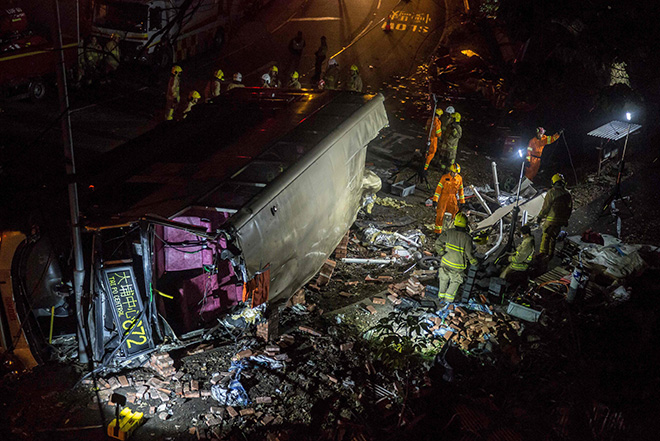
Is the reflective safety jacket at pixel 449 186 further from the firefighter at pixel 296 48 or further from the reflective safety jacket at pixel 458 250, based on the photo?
the firefighter at pixel 296 48

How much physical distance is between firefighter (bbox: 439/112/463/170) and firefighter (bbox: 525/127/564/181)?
189 cm

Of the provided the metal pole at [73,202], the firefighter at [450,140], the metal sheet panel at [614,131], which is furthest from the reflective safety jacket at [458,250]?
the metal sheet panel at [614,131]

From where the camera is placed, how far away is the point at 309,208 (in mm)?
7078

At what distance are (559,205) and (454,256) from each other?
2774 millimetres

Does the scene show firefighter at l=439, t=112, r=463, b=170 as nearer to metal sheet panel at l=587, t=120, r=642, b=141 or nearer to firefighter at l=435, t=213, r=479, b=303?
metal sheet panel at l=587, t=120, r=642, b=141

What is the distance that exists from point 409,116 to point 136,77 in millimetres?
9164

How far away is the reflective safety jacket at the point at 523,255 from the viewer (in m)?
8.30

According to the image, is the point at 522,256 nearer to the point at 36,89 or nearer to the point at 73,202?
the point at 73,202

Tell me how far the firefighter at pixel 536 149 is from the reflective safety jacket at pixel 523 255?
15.6 feet

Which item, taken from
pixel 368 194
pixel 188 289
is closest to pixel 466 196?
pixel 368 194

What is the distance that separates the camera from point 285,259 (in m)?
6.68

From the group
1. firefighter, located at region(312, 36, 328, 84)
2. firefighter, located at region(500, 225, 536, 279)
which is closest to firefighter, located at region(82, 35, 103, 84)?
firefighter, located at region(312, 36, 328, 84)

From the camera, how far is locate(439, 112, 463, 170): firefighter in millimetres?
12328

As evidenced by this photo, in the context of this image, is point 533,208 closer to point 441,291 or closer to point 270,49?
point 441,291
